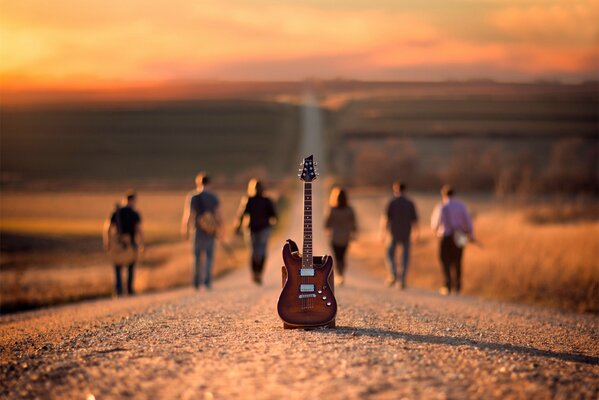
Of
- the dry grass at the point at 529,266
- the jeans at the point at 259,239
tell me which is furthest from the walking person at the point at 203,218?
the dry grass at the point at 529,266

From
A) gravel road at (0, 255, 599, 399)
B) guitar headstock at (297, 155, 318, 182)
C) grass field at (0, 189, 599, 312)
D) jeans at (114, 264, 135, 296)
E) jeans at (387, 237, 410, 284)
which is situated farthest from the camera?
grass field at (0, 189, 599, 312)

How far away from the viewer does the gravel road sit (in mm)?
6496

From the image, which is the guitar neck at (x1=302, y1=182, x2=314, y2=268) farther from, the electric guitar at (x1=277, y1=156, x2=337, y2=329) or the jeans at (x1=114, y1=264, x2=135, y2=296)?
the jeans at (x1=114, y1=264, x2=135, y2=296)

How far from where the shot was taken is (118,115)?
133 m

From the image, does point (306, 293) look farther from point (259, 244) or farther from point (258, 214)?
point (259, 244)

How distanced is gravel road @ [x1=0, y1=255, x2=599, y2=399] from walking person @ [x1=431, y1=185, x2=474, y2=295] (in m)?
4.34

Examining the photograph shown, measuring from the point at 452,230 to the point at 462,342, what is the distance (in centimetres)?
796

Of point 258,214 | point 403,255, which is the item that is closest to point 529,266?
point 403,255

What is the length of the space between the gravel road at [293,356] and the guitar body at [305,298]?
0.17m

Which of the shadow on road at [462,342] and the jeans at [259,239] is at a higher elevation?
the jeans at [259,239]

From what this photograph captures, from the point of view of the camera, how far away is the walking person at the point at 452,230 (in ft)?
54.2

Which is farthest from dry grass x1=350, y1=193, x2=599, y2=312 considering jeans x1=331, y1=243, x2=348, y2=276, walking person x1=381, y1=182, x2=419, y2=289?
jeans x1=331, y1=243, x2=348, y2=276

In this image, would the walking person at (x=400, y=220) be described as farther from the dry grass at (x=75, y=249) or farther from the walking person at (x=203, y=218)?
the dry grass at (x=75, y=249)

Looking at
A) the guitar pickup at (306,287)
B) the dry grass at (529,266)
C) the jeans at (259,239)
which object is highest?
the guitar pickup at (306,287)
